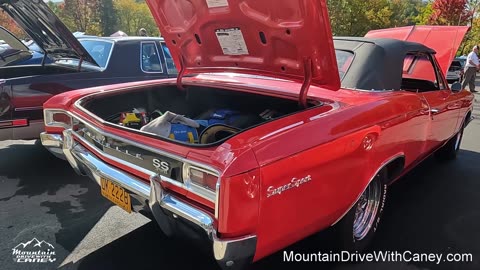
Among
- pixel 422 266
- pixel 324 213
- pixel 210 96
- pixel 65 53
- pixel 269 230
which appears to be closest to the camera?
pixel 269 230

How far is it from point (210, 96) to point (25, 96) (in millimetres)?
1993

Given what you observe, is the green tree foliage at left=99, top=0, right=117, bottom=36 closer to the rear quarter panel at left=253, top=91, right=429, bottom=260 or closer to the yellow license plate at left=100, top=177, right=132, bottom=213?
the yellow license plate at left=100, top=177, right=132, bottom=213

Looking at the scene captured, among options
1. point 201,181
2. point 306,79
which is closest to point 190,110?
point 306,79

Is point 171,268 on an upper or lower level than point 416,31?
lower

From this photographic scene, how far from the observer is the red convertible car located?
5.91 feet

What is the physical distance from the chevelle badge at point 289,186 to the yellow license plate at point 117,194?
94 centimetres

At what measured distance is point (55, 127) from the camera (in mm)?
3059

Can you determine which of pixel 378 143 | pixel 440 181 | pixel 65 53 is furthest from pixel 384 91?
pixel 65 53

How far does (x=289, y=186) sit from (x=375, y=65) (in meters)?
1.61

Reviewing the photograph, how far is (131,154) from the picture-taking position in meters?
2.24

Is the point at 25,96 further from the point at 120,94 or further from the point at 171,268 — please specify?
the point at 171,268

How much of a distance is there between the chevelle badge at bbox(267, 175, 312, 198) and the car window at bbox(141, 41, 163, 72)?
363 centimetres

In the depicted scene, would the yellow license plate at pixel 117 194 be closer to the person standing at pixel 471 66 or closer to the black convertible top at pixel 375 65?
the black convertible top at pixel 375 65

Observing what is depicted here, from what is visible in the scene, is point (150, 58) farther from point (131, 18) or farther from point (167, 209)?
point (131, 18)
